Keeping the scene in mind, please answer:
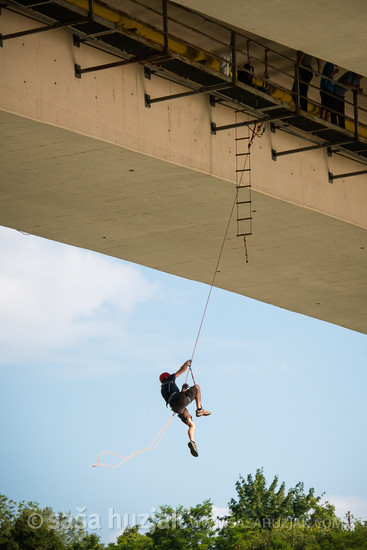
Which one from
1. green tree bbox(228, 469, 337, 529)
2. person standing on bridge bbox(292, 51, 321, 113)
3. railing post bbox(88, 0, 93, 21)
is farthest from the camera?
green tree bbox(228, 469, 337, 529)

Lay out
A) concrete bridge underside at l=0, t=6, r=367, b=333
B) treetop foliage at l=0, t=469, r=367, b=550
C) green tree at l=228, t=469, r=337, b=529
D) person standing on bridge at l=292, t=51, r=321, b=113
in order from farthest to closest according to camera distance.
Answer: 1. green tree at l=228, t=469, r=337, b=529
2. treetop foliage at l=0, t=469, r=367, b=550
3. person standing on bridge at l=292, t=51, r=321, b=113
4. concrete bridge underside at l=0, t=6, r=367, b=333

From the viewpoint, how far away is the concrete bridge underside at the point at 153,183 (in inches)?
611

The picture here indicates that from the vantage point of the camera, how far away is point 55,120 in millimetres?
15305

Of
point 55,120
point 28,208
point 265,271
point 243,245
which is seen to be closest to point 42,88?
point 55,120

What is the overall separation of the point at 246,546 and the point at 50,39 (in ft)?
163

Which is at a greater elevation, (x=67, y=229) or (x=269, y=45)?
(x=269, y=45)

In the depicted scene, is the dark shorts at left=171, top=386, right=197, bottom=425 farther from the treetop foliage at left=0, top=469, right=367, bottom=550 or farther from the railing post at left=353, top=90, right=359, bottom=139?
the treetop foliage at left=0, top=469, right=367, bottom=550

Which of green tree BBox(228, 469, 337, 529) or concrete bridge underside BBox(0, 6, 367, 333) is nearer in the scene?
concrete bridge underside BBox(0, 6, 367, 333)

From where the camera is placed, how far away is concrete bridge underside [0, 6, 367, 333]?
1551cm

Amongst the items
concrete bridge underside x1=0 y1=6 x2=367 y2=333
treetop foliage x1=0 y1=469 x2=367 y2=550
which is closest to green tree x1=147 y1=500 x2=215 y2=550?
treetop foliage x1=0 y1=469 x2=367 y2=550

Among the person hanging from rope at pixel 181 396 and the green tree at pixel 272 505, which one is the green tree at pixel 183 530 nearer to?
the green tree at pixel 272 505

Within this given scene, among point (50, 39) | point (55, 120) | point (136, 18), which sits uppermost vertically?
point (136, 18)

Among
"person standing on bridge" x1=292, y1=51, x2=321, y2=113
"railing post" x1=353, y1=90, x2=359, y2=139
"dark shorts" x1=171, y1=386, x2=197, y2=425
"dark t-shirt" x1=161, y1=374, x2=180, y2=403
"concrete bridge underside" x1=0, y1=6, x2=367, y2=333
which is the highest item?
"person standing on bridge" x1=292, y1=51, x2=321, y2=113

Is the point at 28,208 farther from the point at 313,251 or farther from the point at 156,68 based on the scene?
the point at 313,251
